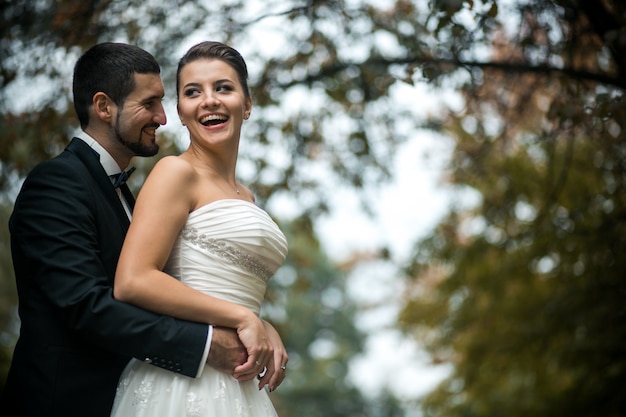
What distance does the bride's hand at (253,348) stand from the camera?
300cm

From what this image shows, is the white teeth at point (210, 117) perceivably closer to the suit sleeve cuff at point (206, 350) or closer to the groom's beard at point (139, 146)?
the groom's beard at point (139, 146)

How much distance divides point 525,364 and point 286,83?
4.93 metres

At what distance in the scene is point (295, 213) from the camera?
9.09 metres

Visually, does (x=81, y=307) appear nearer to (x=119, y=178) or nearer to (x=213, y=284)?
(x=213, y=284)

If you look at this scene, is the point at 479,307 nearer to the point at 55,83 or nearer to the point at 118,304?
the point at 55,83

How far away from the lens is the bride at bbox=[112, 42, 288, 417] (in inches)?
115

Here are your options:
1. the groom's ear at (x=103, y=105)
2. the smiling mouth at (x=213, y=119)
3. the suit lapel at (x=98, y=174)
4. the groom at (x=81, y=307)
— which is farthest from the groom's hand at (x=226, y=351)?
the groom's ear at (x=103, y=105)

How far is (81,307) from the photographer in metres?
2.79

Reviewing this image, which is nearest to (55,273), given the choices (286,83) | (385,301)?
(286,83)

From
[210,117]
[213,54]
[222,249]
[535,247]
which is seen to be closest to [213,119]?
[210,117]

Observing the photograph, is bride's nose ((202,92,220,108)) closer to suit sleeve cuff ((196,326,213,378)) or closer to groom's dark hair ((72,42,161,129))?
groom's dark hair ((72,42,161,129))

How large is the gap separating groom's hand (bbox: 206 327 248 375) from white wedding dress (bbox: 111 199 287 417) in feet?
0.20

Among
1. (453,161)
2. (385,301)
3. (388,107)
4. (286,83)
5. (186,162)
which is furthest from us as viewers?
(385,301)

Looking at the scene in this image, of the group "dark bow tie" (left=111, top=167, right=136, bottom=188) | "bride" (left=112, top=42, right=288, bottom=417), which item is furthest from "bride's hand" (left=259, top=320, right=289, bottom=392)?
"dark bow tie" (left=111, top=167, right=136, bottom=188)
